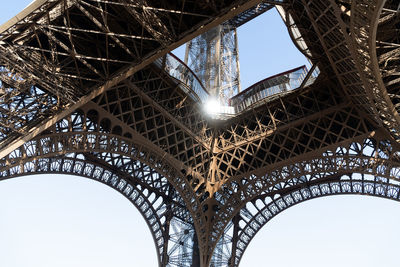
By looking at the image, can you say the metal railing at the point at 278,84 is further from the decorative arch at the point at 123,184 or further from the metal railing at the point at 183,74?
the decorative arch at the point at 123,184

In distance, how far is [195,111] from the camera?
22.3 meters

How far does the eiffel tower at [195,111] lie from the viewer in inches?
538

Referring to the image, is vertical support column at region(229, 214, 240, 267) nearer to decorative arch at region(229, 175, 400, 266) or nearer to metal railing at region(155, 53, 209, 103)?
decorative arch at region(229, 175, 400, 266)

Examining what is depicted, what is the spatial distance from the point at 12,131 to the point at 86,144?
2945mm

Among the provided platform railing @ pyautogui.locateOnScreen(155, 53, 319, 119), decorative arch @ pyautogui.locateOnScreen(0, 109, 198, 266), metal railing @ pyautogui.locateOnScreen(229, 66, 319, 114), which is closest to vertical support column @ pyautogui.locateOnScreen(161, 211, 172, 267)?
decorative arch @ pyautogui.locateOnScreen(0, 109, 198, 266)

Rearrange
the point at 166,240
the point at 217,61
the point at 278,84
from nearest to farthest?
the point at 278,84 < the point at 166,240 < the point at 217,61

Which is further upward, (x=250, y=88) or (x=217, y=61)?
(x=217, y=61)

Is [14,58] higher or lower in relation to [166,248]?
higher

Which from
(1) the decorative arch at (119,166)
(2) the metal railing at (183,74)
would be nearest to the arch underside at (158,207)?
(1) the decorative arch at (119,166)

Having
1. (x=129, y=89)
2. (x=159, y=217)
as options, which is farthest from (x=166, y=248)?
(x=129, y=89)

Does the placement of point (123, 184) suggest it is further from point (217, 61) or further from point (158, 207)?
point (217, 61)

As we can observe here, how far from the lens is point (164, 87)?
67.6ft

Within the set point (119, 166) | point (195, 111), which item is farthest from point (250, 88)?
point (119, 166)

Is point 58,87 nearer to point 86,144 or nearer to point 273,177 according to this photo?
point 86,144
